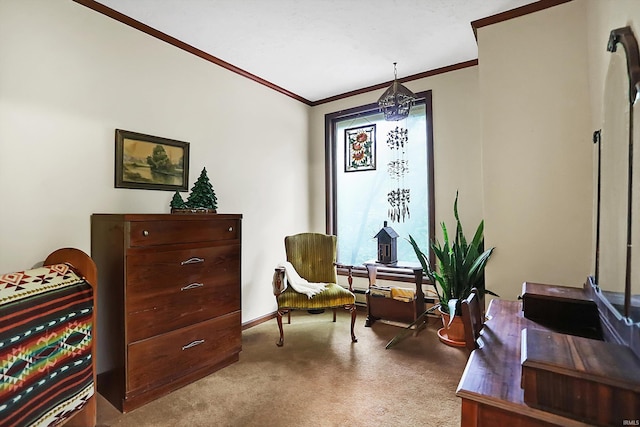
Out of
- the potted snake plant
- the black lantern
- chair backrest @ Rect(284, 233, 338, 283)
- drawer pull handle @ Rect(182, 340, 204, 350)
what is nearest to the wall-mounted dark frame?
the black lantern

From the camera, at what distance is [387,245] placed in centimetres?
333

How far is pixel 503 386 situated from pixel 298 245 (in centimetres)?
247

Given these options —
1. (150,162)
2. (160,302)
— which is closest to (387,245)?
(160,302)

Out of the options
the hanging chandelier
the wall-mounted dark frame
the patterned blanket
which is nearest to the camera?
the patterned blanket

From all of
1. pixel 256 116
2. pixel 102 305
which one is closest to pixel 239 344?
pixel 102 305

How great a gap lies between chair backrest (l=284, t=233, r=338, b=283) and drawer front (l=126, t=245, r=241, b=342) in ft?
2.67

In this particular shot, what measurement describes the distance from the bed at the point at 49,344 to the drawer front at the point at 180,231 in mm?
297

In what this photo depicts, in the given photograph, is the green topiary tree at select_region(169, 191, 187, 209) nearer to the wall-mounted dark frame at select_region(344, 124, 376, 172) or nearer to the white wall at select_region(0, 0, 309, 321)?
the white wall at select_region(0, 0, 309, 321)

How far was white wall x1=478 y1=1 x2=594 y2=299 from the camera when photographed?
6.68 ft

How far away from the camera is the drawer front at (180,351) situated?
1831mm

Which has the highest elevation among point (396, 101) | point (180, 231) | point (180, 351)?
point (396, 101)

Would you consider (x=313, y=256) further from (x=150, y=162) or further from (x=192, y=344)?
(x=150, y=162)

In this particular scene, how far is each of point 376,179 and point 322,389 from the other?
93.1 inches

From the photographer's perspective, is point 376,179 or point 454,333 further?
point 376,179
